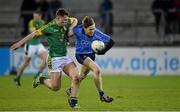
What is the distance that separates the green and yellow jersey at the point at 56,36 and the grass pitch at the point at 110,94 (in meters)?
1.41

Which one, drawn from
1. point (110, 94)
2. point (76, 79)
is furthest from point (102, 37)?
point (110, 94)

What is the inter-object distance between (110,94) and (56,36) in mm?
4566

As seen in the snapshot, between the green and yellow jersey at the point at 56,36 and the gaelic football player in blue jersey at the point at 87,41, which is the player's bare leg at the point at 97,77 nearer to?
the gaelic football player in blue jersey at the point at 87,41

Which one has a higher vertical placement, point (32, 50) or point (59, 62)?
point (59, 62)

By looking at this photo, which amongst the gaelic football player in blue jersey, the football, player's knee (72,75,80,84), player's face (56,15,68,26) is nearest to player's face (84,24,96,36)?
the gaelic football player in blue jersey

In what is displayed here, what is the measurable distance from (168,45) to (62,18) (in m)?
14.7

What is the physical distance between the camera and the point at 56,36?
55.6 feet

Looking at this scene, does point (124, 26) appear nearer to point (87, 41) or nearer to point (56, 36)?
point (87, 41)

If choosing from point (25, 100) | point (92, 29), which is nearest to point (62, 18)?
point (92, 29)

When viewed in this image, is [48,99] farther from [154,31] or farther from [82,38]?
[154,31]

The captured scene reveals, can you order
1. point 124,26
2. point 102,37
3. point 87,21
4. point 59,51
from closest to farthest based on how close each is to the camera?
point 87,21 < point 59,51 < point 102,37 < point 124,26

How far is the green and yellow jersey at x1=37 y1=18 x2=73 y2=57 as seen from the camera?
16853 mm

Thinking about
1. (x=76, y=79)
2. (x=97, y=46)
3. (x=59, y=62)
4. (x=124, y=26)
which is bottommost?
(x=124, y=26)

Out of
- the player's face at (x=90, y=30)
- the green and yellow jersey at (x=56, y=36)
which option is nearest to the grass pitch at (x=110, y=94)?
the green and yellow jersey at (x=56, y=36)
